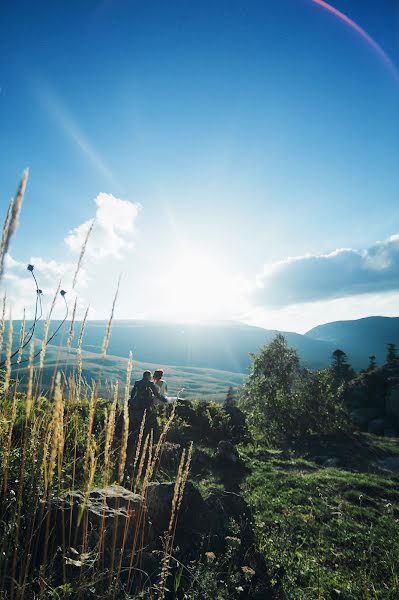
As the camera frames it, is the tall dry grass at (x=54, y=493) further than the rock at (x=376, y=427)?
No

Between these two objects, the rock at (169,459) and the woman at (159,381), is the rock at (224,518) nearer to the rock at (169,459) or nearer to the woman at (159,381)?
the rock at (169,459)

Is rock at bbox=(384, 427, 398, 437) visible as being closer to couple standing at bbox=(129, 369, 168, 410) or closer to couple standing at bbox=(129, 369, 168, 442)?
couple standing at bbox=(129, 369, 168, 410)

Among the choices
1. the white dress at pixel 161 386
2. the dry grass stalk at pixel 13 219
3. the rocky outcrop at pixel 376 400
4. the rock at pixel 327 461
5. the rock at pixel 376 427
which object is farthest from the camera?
the rocky outcrop at pixel 376 400

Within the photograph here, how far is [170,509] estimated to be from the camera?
460 centimetres

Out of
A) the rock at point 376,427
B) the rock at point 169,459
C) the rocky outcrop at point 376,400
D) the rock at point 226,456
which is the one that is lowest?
the rock at point 376,427

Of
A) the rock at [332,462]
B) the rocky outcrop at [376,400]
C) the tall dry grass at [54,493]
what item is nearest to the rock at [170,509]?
the tall dry grass at [54,493]

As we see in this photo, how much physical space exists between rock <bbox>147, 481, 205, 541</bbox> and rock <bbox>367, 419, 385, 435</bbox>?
3320 centimetres

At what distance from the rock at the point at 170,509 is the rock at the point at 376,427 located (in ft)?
109

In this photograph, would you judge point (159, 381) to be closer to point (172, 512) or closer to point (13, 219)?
point (172, 512)

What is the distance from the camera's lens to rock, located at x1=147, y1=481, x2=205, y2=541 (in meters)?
4.48

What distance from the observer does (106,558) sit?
310 cm

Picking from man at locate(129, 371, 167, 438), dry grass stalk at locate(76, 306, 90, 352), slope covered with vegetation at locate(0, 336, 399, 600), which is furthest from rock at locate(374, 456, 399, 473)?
dry grass stalk at locate(76, 306, 90, 352)

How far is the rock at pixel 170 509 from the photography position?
4.48 m

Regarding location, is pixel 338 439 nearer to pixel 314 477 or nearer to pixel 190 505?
pixel 314 477
